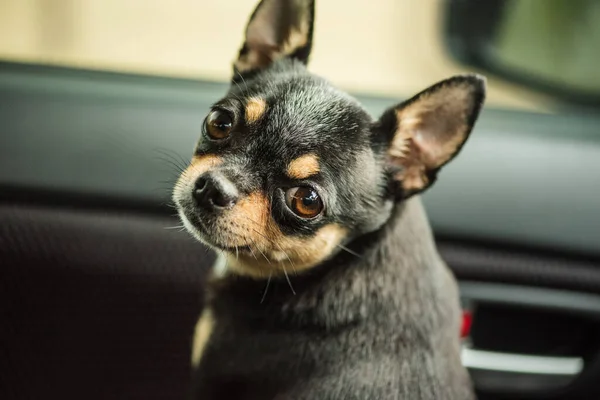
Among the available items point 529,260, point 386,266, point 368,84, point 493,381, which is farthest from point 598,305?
point 368,84

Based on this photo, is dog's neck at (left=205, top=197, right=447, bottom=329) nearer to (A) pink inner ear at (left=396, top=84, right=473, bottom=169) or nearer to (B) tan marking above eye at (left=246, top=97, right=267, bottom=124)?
(A) pink inner ear at (left=396, top=84, right=473, bottom=169)

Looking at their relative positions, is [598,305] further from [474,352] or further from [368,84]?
[368,84]

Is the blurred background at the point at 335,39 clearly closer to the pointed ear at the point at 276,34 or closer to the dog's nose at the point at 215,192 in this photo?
the pointed ear at the point at 276,34

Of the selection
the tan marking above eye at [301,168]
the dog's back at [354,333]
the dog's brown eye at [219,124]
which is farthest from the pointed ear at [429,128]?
the dog's brown eye at [219,124]

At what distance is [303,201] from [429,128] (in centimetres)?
34

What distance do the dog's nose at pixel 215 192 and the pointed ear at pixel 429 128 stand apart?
1.30 ft

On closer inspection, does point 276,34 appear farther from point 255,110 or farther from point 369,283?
point 369,283

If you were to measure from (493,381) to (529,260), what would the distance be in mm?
406

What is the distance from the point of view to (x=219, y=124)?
1.61 metres

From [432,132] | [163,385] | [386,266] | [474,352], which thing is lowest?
[163,385]

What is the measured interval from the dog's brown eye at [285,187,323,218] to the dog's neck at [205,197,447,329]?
193mm

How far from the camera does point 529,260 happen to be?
2.11m

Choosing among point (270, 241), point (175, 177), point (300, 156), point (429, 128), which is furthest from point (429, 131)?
point (175, 177)

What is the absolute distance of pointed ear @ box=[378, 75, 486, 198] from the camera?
A: 148cm
